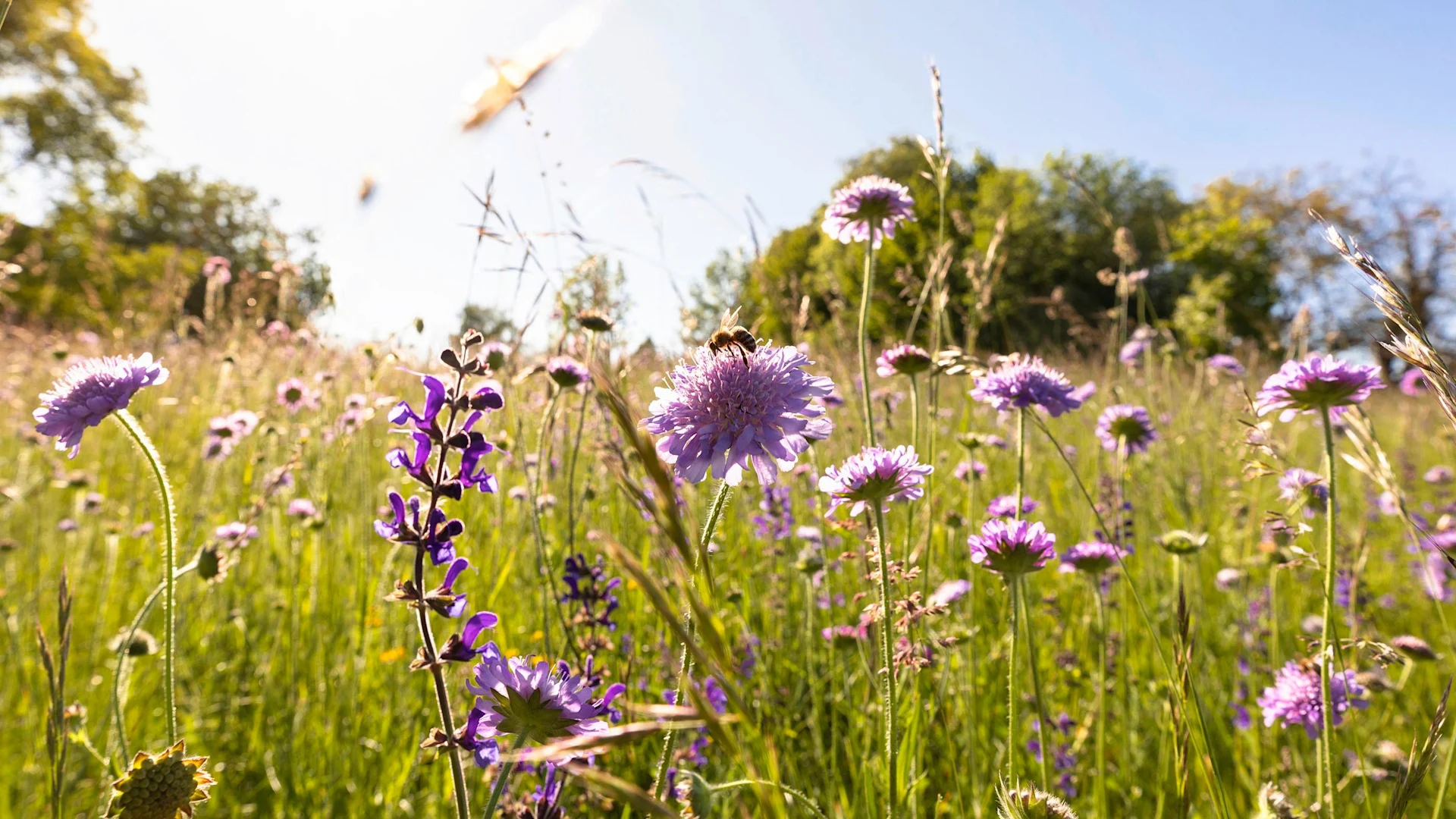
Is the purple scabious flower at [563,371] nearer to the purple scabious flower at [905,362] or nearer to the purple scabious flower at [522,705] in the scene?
the purple scabious flower at [905,362]

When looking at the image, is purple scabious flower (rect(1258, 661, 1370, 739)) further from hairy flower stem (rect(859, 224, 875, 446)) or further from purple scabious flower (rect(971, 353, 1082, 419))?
hairy flower stem (rect(859, 224, 875, 446))

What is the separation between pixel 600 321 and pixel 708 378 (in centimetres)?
110

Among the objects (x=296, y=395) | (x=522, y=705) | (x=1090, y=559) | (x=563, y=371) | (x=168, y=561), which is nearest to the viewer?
(x=522, y=705)

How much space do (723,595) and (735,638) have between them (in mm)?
152

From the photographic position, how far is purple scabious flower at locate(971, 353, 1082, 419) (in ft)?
5.08

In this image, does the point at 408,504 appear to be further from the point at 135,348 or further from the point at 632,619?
the point at 135,348

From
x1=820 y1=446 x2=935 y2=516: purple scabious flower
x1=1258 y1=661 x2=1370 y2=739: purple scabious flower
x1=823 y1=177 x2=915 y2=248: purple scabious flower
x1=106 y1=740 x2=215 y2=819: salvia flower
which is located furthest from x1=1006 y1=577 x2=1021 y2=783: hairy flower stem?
x1=106 y1=740 x2=215 y2=819: salvia flower

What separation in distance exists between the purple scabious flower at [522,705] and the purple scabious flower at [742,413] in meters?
0.29

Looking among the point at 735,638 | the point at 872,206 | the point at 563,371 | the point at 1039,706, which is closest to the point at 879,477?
the point at 1039,706

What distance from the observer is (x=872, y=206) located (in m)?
1.73

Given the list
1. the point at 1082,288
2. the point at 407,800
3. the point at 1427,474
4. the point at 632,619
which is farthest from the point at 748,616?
the point at 1082,288

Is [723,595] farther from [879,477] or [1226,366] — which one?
[1226,366]

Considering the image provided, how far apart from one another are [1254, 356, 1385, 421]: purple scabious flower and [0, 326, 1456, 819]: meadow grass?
0.38 feet

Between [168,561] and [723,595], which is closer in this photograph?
[168,561]
